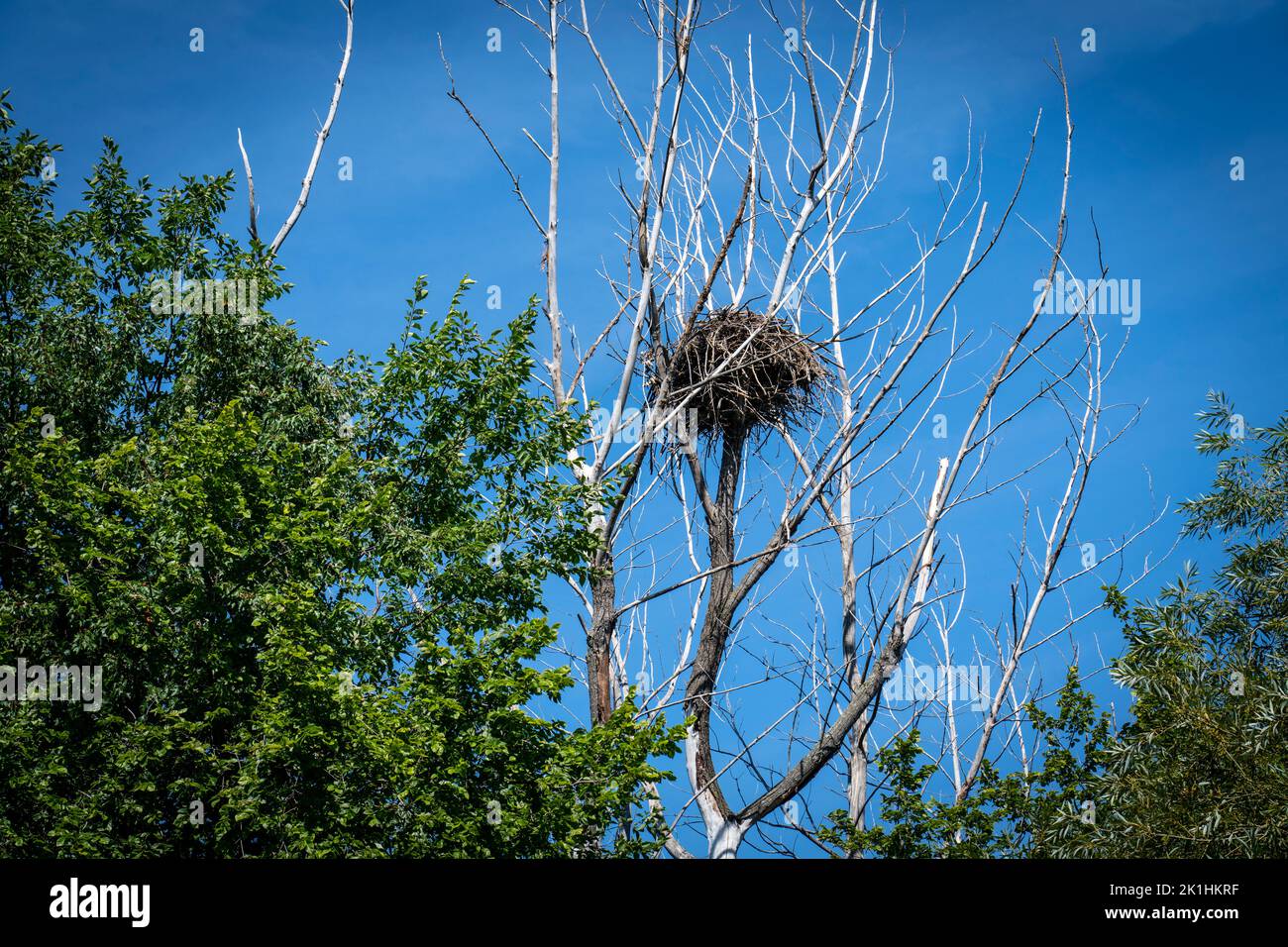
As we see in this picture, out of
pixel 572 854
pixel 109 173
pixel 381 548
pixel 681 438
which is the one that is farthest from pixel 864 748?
pixel 109 173

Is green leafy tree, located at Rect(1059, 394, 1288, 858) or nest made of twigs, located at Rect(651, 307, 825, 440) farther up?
nest made of twigs, located at Rect(651, 307, 825, 440)

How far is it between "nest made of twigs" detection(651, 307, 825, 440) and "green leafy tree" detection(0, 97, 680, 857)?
1.96 metres

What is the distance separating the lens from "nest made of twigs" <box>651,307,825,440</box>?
11.1 meters

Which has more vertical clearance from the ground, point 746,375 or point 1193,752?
point 746,375

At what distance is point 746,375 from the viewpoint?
11367mm

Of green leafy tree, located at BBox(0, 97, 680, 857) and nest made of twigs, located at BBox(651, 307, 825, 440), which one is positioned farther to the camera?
nest made of twigs, located at BBox(651, 307, 825, 440)

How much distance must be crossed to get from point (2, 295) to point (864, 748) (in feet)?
31.4

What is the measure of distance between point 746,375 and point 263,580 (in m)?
5.10

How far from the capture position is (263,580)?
27.7ft

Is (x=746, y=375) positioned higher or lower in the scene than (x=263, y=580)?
higher

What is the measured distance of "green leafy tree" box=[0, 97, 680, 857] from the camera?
7.57 m

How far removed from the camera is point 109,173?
11391 millimetres

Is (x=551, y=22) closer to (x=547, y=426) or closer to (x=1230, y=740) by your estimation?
(x=547, y=426)

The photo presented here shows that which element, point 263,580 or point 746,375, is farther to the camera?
point 746,375
